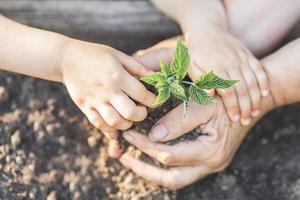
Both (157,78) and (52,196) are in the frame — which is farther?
(52,196)

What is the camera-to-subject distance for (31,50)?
1.77 metres

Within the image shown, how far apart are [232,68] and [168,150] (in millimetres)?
292

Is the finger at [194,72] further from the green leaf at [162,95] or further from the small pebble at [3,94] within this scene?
the small pebble at [3,94]

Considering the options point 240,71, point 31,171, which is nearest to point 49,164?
point 31,171

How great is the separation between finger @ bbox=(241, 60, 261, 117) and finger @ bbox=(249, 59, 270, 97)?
12 millimetres

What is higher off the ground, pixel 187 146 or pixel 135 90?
pixel 135 90

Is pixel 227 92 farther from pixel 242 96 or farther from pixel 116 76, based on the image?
pixel 116 76

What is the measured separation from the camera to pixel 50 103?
2.04 metres

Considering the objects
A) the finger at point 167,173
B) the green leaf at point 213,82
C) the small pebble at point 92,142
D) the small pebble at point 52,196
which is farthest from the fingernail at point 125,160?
the green leaf at point 213,82

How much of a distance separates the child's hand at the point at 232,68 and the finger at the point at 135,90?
0.17m

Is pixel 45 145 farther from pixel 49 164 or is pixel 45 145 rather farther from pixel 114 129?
pixel 114 129

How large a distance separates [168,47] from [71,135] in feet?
1.31

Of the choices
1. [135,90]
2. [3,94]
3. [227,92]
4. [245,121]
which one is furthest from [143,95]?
[3,94]

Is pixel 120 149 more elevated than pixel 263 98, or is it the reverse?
pixel 263 98
